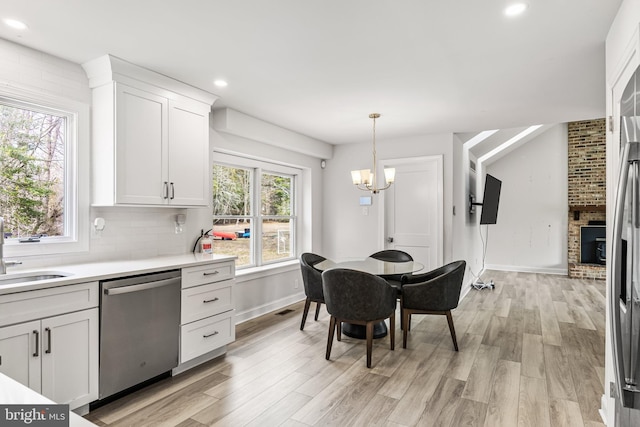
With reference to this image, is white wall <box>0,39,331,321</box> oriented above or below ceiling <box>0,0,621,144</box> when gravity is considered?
below

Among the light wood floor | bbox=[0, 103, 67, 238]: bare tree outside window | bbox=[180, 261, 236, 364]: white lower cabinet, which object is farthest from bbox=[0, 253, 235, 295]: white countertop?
the light wood floor

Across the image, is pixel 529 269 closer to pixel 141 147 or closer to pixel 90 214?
pixel 141 147

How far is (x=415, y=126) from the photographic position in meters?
4.64

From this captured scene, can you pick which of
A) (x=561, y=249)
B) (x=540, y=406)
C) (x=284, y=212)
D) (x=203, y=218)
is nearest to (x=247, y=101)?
(x=203, y=218)

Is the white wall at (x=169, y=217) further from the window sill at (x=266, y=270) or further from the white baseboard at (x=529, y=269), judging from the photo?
the white baseboard at (x=529, y=269)

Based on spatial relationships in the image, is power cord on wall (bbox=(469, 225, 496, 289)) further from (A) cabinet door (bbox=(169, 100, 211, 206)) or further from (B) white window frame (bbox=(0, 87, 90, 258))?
(B) white window frame (bbox=(0, 87, 90, 258))

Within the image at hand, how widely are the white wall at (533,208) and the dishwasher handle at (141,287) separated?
645 centimetres

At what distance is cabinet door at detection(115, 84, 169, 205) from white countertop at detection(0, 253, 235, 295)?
1.58 feet

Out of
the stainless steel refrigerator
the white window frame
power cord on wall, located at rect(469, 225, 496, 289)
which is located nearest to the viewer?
the stainless steel refrigerator

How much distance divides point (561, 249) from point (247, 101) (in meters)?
7.29

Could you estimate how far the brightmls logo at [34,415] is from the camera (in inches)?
29.3

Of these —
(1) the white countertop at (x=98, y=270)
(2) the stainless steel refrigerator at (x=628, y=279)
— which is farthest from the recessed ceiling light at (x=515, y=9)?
(1) the white countertop at (x=98, y=270)

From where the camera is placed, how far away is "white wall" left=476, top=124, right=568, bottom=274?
25.2ft

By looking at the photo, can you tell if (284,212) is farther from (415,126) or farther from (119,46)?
(119,46)
